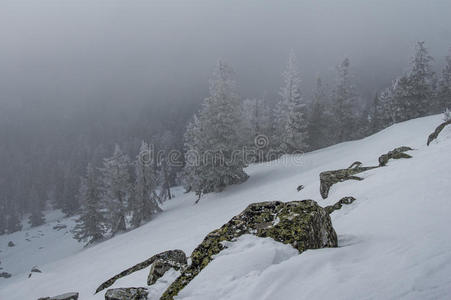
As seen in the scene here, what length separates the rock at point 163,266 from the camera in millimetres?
5969

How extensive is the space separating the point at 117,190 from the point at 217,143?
16.2m

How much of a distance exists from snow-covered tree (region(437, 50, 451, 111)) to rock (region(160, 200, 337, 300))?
52.9m

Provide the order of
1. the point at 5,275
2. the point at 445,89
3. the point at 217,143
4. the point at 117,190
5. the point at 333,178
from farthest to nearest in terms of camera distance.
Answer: the point at 445,89
the point at 5,275
the point at 117,190
the point at 217,143
the point at 333,178

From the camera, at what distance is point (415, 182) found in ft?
26.8

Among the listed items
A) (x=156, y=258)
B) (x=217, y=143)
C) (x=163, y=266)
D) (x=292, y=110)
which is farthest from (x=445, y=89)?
(x=163, y=266)

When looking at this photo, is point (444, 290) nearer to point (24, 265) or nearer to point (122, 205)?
point (122, 205)

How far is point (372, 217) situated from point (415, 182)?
2.76 meters

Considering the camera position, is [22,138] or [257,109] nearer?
[257,109]

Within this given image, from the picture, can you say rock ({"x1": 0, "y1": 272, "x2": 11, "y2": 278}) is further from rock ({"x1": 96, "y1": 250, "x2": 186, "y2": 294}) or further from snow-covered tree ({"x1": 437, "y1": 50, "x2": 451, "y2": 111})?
snow-covered tree ({"x1": 437, "y1": 50, "x2": 451, "y2": 111})

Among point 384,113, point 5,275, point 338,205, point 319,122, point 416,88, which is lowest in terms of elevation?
point 5,275

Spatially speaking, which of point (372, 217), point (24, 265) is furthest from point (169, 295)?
point (24, 265)

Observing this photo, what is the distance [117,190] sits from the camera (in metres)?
34.6

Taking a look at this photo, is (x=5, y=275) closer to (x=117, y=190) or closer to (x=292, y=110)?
(x=117, y=190)

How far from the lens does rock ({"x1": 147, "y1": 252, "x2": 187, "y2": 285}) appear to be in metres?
5.97
